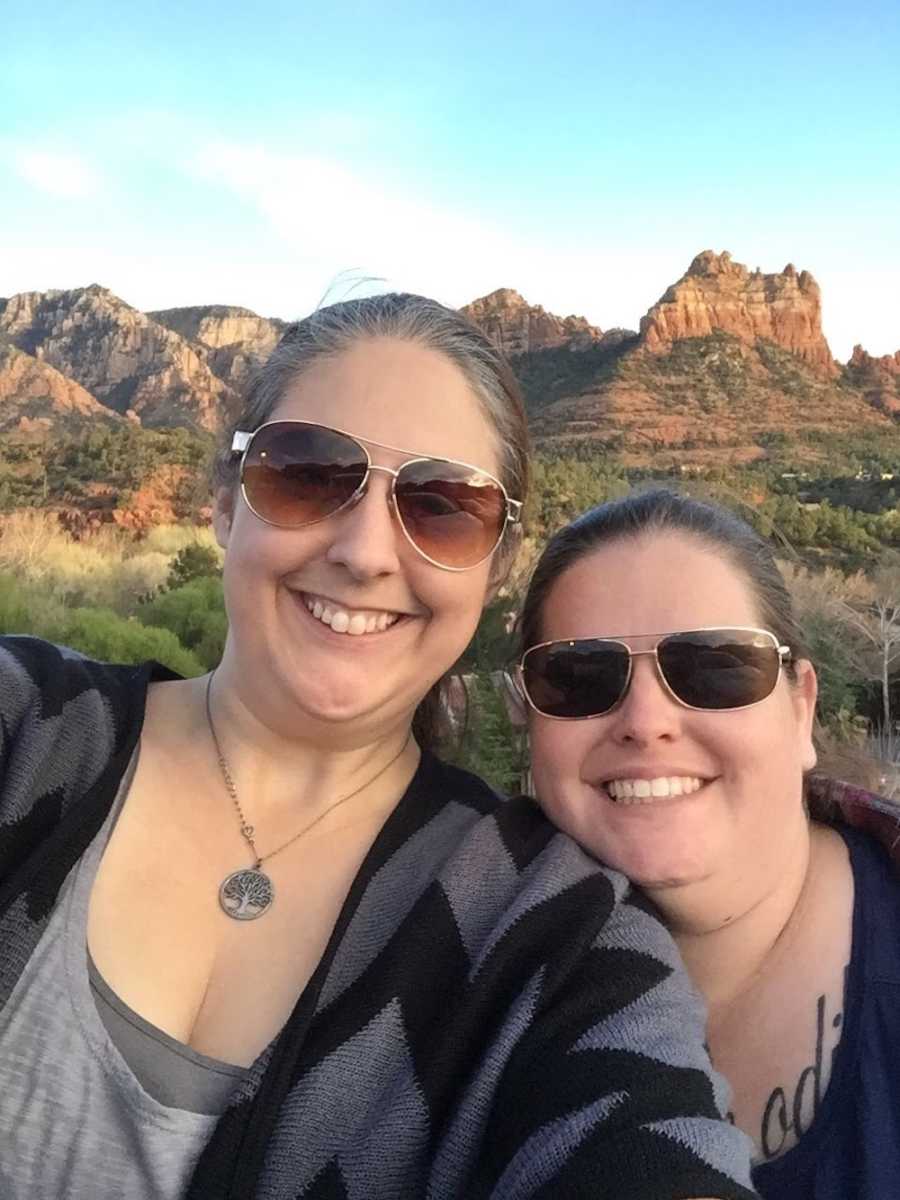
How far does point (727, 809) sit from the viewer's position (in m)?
1.62

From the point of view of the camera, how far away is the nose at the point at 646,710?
1633 millimetres

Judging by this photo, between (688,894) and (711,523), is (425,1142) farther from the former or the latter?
(711,523)

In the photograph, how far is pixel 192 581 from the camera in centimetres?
741

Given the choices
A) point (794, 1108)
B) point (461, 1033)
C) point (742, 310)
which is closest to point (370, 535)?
point (461, 1033)

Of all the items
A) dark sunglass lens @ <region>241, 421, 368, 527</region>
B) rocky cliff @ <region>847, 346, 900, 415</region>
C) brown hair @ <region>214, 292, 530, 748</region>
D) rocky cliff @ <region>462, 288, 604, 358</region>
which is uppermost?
rocky cliff @ <region>462, 288, 604, 358</region>

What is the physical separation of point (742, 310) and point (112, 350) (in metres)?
46.3

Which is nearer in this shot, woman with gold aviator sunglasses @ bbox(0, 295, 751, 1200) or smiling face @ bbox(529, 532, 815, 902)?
woman with gold aviator sunglasses @ bbox(0, 295, 751, 1200)

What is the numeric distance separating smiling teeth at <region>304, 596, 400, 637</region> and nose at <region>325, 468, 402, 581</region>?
72 mm

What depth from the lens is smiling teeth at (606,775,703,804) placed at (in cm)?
160

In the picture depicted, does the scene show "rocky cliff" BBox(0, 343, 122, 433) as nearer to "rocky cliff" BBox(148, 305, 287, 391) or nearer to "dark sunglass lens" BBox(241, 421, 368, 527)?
"rocky cliff" BBox(148, 305, 287, 391)

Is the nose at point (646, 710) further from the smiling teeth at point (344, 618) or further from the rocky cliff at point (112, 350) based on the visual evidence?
the rocky cliff at point (112, 350)

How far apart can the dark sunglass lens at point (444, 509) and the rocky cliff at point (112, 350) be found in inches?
2068

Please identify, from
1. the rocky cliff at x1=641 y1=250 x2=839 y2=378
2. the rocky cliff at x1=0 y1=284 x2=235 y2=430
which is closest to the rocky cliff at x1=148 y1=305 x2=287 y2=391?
the rocky cliff at x1=0 y1=284 x2=235 y2=430

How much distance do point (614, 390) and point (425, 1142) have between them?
180 ft
